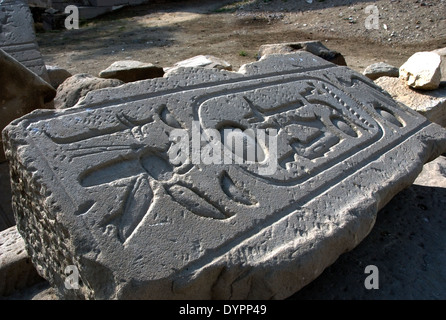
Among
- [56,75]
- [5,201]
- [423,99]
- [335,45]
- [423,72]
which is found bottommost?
[5,201]

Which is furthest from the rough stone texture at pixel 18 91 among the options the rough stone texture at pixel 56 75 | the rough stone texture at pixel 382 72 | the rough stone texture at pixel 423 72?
the rough stone texture at pixel 382 72

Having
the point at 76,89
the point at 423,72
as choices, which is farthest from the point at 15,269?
the point at 423,72

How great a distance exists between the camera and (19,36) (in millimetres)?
3775

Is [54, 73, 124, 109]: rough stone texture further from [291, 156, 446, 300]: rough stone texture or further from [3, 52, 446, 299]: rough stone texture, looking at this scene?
[291, 156, 446, 300]: rough stone texture

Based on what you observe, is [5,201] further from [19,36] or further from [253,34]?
[253,34]

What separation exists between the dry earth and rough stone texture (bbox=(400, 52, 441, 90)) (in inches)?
35.9

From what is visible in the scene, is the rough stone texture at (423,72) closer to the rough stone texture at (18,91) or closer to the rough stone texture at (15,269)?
the rough stone texture at (18,91)

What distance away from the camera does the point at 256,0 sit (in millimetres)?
9352

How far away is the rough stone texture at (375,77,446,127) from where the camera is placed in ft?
11.4

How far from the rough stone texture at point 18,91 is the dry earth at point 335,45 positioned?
114 cm

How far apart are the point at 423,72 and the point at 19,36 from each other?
3.50m

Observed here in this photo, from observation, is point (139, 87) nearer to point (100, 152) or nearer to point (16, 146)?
point (100, 152)

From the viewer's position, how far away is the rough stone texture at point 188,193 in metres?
1.38

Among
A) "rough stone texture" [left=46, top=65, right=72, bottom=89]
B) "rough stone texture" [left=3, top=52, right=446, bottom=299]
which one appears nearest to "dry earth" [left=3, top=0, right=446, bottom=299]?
A: "rough stone texture" [left=3, top=52, right=446, bottom=299]
